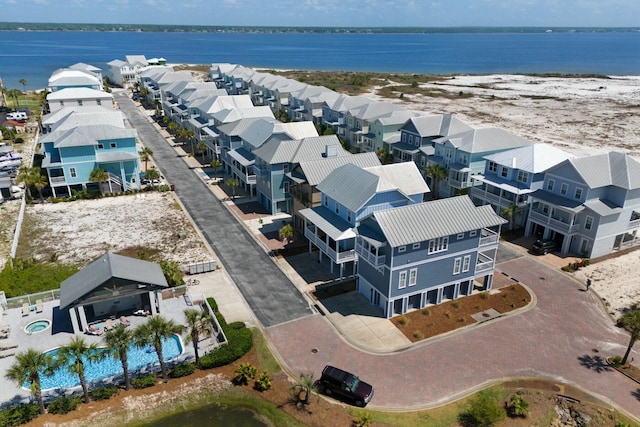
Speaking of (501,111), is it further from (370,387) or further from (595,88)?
(370,387)

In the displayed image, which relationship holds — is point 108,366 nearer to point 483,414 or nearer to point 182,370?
point 182,370

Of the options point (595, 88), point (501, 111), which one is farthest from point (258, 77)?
point (595, 88)

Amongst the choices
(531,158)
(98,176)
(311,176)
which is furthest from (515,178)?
(98,176)

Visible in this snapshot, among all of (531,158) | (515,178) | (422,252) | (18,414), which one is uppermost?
(531,158)

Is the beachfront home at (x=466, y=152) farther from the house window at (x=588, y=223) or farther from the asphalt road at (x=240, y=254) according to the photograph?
the asphalt road at (x=240, y=254)

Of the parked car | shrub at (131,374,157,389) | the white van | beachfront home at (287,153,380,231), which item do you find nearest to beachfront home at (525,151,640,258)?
the parked car

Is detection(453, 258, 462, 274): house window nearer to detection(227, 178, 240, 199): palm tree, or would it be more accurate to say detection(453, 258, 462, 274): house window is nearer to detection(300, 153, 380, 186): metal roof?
detection(300, 153, 380, 186): metal roof

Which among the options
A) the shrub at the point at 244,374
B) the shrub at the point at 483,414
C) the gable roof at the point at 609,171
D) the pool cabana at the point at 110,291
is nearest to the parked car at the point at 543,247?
the gable roof at the point at 609,171
